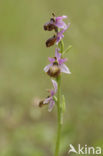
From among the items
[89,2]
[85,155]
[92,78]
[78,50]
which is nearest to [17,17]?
[89,2]

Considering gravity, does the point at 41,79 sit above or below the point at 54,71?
below

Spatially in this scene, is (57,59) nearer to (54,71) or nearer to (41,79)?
(54,71)

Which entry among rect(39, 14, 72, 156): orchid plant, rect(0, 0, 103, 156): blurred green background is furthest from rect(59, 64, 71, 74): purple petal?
rect(0, 0, 103, 156): blurred green background

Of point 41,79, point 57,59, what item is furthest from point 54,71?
point 41,79

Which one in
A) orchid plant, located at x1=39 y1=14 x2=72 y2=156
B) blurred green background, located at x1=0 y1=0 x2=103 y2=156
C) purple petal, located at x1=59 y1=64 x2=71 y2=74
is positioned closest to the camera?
orchid plant, located at x1=39 y1=14 x2=72 y2=156

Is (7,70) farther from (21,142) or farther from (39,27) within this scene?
(21,142)

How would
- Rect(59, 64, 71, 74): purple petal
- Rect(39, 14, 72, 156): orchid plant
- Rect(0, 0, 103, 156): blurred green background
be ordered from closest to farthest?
Rect(39, 14, 72, 156): orchid plant, Rect(59, 64, 71, 74): purple petal, Rect(0, 0, 103, 156): blurred green background

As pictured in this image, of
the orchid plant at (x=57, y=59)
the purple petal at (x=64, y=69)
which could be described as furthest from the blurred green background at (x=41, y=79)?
the purple petal at (x=64, y=69)

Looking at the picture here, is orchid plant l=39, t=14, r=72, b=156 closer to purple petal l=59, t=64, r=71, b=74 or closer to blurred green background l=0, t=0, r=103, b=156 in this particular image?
purple petal l=59, t=64, r=71, b=74
